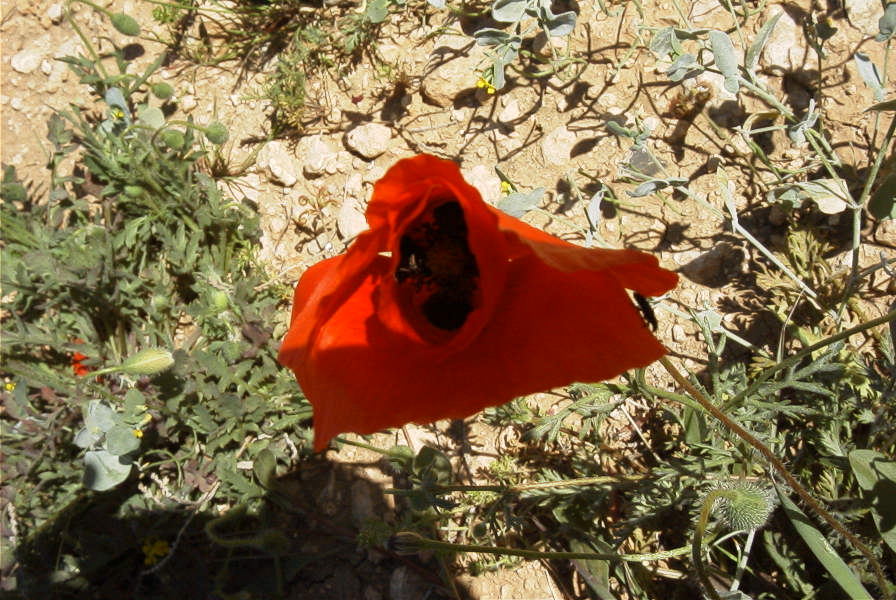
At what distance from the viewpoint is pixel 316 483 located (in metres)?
2.88

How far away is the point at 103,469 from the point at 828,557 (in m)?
2.33

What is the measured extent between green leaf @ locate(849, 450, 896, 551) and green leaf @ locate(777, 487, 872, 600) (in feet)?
0.50

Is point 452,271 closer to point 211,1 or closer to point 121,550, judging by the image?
point 121,550

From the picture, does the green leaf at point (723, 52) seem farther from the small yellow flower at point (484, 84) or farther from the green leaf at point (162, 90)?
the green leaf at point (162, 90)

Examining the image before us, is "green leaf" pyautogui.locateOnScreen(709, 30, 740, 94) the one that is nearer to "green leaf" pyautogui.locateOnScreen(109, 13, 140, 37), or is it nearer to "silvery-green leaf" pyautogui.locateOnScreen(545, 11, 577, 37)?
"silvery-green leaf" pyautogui.locateOnScreen(545, 11, 577, 37)

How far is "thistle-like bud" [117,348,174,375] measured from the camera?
7.26ft

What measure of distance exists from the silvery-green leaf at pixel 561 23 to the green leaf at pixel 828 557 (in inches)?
64.2

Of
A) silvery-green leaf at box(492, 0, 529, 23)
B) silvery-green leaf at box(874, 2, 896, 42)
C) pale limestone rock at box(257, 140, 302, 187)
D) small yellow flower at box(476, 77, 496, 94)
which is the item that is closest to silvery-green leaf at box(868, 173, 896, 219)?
silvery-green leaf at box(874, 2, 896, 42)

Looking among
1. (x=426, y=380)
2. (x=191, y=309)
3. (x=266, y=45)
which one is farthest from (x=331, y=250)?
(x=426, y=380)

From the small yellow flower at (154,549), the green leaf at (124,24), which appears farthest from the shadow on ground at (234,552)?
the green leaf at (124,24)

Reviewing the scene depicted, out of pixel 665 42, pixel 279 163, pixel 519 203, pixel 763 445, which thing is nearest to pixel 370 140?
pixel 279 163

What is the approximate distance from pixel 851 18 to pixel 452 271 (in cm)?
206

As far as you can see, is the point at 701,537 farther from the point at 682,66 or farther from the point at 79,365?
the point at 79,365

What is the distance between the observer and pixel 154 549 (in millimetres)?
2791
